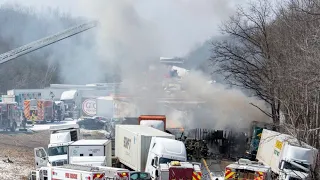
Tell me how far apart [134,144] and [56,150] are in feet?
14.9

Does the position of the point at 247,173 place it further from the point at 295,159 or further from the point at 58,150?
the point at 58,150

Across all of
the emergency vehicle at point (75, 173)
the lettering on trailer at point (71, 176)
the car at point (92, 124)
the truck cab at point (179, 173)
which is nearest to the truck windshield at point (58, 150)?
the emergency vehicle at point (75, 173)

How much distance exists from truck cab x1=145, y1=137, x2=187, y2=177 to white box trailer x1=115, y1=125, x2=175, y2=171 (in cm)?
93

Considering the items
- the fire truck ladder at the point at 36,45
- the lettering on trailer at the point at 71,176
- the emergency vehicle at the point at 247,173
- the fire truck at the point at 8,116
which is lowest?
the emergency vehicle at the point at 247,173

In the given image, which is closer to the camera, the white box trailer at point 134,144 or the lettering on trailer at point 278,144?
the white box trailer at point 134,144

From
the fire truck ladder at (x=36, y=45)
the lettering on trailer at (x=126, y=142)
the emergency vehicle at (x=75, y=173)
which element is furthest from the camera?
the fire truck ladder at (x=36, y=45)

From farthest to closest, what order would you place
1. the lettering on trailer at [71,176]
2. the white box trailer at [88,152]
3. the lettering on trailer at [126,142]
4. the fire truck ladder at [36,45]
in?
the fire truck ladder at [36,45]
the lettering on trailer at [126,142]
the white box trailer at [88,152]
the lettering on trailer at [71,176]

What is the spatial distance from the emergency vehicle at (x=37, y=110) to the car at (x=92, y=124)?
20.1 ft

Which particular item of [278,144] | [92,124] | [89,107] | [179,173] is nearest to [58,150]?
[179,173]

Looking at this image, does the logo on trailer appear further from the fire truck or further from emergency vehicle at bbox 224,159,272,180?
emergency vehicle at bbox 224,159,272,180

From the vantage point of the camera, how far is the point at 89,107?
60594 mm

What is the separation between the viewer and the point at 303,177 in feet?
75.6

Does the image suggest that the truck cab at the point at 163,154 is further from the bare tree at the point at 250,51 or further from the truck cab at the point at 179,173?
the bare tree at the point at 250,51

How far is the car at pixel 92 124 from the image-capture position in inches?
2045
